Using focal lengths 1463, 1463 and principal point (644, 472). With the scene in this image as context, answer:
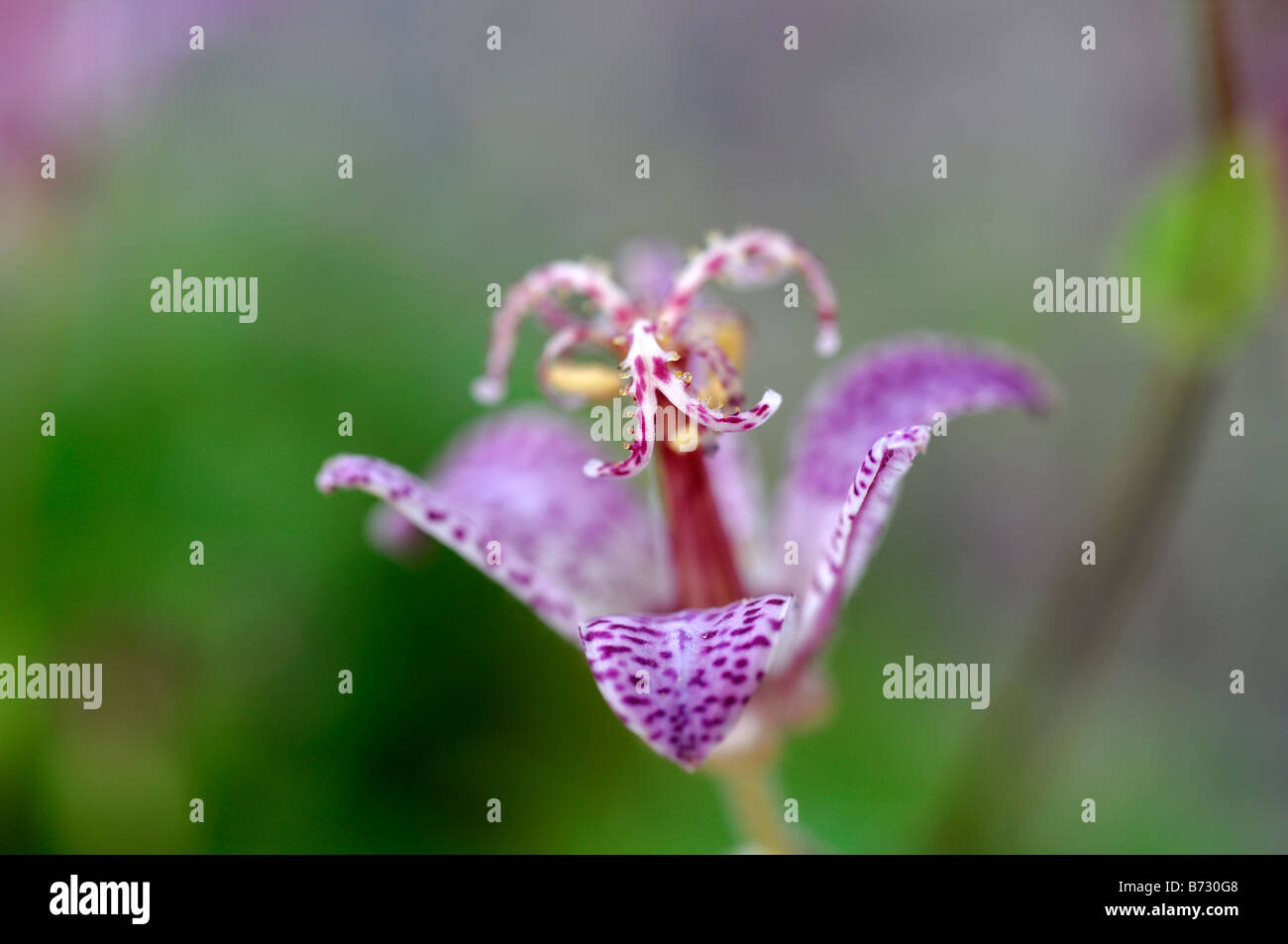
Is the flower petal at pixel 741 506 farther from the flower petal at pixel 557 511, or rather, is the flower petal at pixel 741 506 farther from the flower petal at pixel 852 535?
the flower petal at pixel 852 535

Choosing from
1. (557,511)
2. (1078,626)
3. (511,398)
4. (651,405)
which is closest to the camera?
(651,405)
